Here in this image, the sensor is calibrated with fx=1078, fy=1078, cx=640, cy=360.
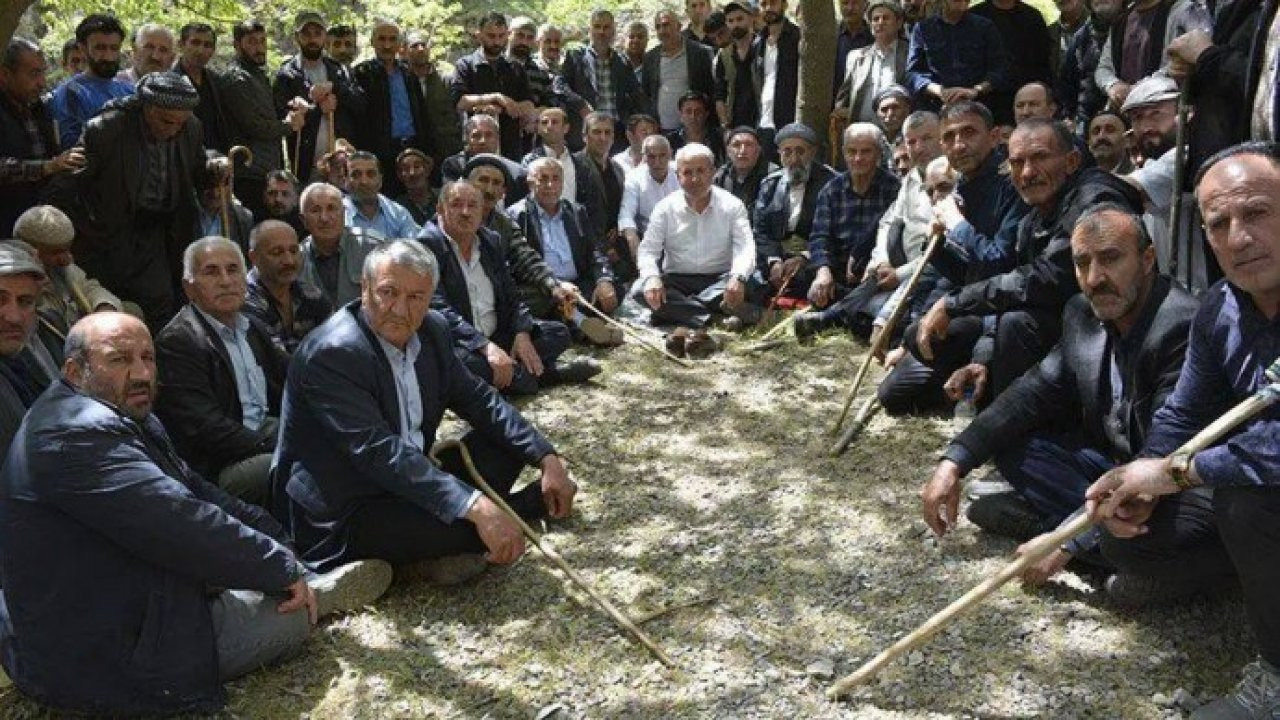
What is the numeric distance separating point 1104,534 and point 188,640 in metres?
3.20

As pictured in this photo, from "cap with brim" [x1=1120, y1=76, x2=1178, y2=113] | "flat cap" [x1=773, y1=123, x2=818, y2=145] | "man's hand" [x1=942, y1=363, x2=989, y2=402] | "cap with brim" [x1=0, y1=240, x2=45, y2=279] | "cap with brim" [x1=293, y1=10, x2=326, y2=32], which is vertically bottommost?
"man's hand" [x1=942, y1=363, x2=989, y2=402]

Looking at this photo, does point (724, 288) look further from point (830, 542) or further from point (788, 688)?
point (788, 688)

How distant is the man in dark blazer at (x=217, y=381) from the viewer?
16.4ft

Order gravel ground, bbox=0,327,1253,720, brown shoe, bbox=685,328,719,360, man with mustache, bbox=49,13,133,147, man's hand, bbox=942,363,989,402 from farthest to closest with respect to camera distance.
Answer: brown shoe, bbox=685,328,719,360 < man with mustache, bbox=49,13,133,147 < man's hand, bbox=942,363,989,402 < gravel ground, bbox=0,327,1253,720

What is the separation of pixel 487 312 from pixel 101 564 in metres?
4.04

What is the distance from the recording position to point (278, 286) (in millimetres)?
6074

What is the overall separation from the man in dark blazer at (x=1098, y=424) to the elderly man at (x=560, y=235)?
14.3 ft

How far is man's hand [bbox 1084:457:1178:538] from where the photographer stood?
3439mm

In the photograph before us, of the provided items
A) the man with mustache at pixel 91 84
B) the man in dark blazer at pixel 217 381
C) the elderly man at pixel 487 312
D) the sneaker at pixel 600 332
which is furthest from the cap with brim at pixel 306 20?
the man in dark blazer at pixel 217 381

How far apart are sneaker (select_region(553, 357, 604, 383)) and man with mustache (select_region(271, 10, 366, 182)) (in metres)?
3.36

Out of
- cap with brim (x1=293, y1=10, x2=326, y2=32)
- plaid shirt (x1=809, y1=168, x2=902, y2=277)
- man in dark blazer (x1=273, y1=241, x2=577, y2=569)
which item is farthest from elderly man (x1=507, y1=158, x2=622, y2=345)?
man in dark blazer (x1=273, y1=241, x2=577, y2=569)

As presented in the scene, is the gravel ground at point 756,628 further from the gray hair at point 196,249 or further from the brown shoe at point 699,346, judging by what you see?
the brown shoe at point 699,346

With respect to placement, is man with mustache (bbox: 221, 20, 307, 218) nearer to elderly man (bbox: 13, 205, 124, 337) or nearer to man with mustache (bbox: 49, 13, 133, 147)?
man with mustache (bbox: 49, 13, 133, 147)

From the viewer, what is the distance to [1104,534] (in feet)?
12.6
